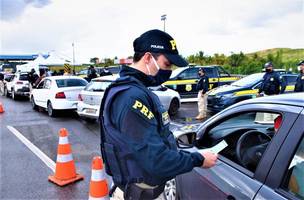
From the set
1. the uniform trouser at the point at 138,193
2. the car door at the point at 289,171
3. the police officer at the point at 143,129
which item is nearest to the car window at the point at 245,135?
the car door at the point at 289,171

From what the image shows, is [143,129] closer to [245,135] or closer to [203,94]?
[245,135]

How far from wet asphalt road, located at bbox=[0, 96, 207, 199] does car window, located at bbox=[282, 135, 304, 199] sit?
3.00 m

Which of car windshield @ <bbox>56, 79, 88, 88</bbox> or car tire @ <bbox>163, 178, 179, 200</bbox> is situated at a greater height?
car windshield @ <bbox>56, 79, 88, 88</bbox>

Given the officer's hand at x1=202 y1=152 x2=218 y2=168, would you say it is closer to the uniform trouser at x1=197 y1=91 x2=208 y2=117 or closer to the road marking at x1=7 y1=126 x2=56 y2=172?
the road marking at x1=7 y1=126 x2=56 y2=172

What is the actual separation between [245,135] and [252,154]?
0.98 feet

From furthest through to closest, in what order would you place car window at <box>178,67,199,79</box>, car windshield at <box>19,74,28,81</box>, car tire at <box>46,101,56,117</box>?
car windshield at <box>19,74,28,81</box>, car window at <box>178,67,199,79</box>, car tire at <box>46,101,56,117</box>

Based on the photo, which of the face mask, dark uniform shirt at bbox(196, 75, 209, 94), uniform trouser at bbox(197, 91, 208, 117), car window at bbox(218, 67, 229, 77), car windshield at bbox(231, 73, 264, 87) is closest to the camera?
the face mask

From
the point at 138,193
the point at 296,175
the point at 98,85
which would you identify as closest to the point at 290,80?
the point at 98,85

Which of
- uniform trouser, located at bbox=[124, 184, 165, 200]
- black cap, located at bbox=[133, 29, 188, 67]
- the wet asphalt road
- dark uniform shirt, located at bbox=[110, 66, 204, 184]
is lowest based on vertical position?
the wet asphalt road

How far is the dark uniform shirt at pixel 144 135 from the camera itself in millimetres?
1554

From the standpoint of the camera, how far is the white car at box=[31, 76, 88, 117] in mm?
10531

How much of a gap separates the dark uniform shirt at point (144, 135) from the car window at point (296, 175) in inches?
25.1

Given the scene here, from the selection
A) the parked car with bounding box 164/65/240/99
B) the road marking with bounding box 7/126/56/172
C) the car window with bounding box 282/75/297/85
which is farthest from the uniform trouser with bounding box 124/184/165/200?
the parked car with bounding box 164/65/240/99

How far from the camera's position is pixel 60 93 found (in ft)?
34.6
